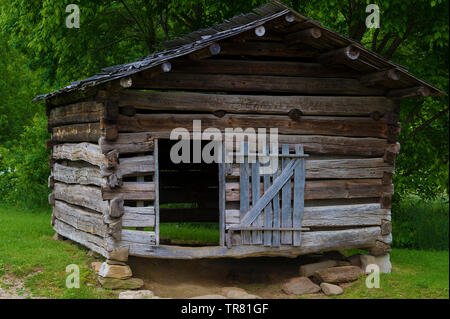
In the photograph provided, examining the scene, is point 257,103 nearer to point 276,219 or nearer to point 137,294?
point 276,219

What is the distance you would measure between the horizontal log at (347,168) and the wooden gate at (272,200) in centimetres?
27

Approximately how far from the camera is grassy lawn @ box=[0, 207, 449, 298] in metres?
8.54

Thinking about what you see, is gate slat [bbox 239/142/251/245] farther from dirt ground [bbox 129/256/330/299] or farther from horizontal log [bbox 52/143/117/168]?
horizontal log [bbox 52/143/117/168]

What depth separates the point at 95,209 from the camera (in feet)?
30.8

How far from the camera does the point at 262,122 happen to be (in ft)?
30.2

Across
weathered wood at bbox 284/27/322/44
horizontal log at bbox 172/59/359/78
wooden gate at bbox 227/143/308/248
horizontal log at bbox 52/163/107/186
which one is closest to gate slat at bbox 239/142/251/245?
wooden gate at bbox 227/143/308/248

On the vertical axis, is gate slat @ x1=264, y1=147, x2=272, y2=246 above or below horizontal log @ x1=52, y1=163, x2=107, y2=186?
below

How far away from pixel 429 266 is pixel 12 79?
19328mm

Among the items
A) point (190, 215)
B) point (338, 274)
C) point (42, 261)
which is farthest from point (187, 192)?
point (338, 274)

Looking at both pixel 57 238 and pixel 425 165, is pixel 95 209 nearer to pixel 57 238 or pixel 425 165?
pixel 57 238

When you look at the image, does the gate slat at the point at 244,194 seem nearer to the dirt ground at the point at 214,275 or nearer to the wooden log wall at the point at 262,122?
the wooden log wall at the point at 262,122

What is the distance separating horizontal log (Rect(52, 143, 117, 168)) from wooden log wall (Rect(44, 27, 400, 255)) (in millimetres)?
19

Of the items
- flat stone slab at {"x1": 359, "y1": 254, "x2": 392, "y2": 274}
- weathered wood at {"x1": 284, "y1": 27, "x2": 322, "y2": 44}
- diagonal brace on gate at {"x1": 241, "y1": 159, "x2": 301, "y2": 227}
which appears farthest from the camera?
flat stone slab at {"x1": 359, "y1": 254, "x2": 392, "y2": 274}

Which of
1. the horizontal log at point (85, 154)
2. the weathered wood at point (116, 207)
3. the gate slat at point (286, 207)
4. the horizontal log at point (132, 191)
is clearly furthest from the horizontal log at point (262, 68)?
the weathered wood at point (116, 207)
